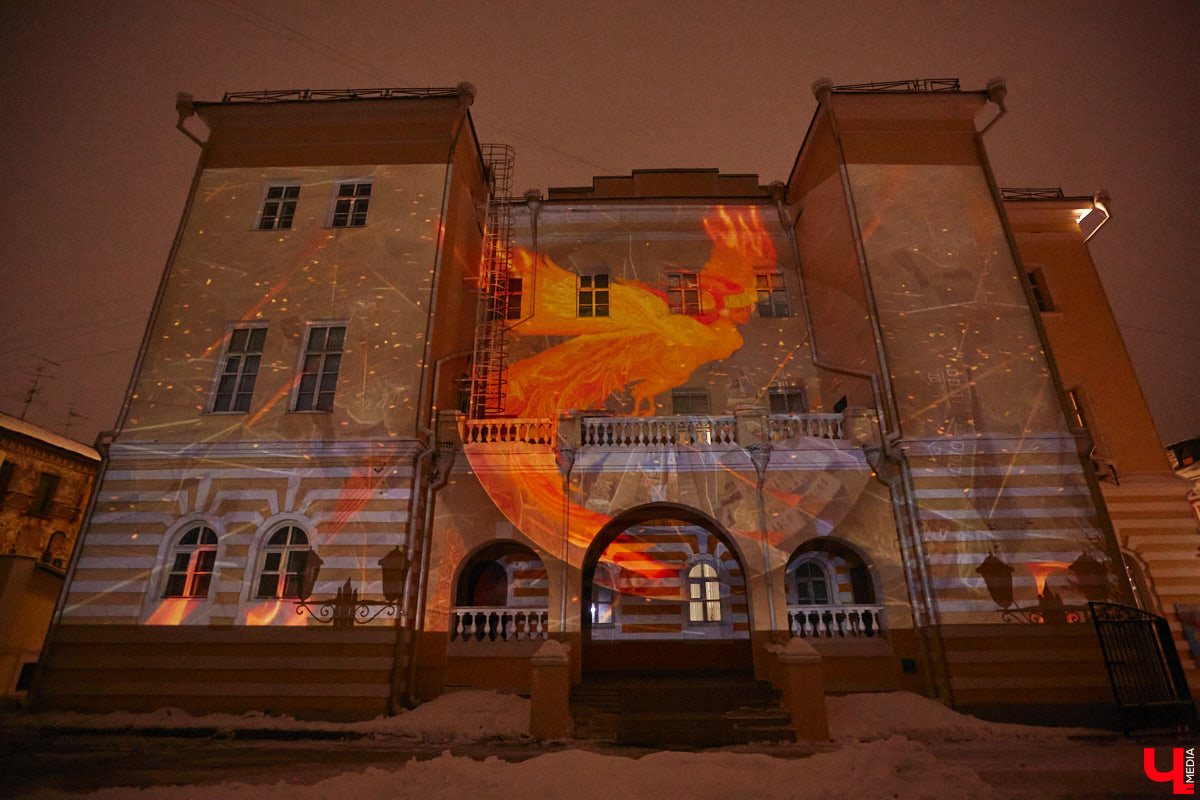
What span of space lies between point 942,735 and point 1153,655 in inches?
204

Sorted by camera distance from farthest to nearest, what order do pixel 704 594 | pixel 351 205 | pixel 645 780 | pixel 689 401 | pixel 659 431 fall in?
pixel 689 401, pixel 704 594, pixel 351 205, pixel 659 431, pixel 645 780

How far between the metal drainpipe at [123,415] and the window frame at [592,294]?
11.7m

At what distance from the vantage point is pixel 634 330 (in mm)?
19344

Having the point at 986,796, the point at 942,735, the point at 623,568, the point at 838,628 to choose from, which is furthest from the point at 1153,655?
the point at 623,568

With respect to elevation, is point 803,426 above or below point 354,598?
above

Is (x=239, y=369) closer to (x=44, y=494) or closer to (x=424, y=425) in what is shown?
(x=424, y=425)

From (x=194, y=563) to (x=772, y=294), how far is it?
18.1 m

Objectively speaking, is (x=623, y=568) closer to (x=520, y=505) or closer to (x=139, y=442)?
(x=520, y=505)

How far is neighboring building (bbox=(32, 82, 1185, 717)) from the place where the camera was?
13.1 meters

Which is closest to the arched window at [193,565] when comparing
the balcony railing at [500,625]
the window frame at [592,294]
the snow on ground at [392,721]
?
the snow on ground at [392,721]

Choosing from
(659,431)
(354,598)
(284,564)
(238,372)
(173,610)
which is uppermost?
(238,372)

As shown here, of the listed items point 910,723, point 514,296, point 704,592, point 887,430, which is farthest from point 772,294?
point 910,723

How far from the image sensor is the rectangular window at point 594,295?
19672mm

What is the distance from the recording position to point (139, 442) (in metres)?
14.6
